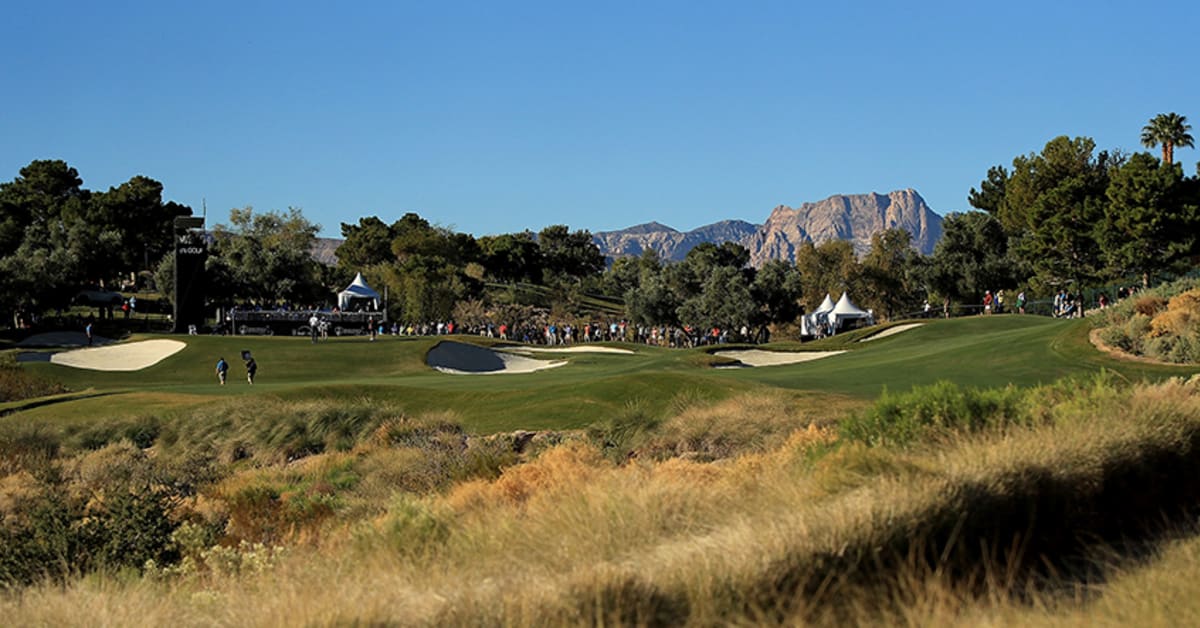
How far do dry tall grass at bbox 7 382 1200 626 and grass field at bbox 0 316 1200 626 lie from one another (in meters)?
0.03

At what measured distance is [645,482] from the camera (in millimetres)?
9562

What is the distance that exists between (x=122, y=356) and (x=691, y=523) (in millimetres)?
46291

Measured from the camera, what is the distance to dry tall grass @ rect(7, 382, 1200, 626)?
246 inches

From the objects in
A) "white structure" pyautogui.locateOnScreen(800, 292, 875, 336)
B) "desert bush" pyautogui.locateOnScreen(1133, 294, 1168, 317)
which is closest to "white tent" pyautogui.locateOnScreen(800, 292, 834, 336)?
"white structure" pyautogui.locateOnScreen(800, 292, 875, 336)

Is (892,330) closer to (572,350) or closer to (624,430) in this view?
(572,350)

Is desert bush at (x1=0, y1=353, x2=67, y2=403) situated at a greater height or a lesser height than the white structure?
lesser

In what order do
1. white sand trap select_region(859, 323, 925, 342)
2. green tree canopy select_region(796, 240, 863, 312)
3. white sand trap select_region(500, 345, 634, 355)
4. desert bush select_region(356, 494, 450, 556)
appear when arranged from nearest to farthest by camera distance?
1. desert bush select_region(356, 494, 450, 556)
2. white sand trap select_region(859, 323, 925, 342)
3. white sand trap select_region(500, 345, 634, 355)
4. green tree canopy select_region(796, 240, 863, 312)

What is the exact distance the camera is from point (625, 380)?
25.0 meters

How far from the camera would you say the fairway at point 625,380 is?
919 inches

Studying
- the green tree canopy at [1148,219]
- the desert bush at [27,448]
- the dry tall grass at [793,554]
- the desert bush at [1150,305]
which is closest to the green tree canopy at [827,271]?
the green tree canopy at [1148,219]

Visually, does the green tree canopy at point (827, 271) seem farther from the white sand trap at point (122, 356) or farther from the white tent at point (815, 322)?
the white sand trap at point (122, 356)

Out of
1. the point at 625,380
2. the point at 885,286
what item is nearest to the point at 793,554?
the point at 625,380

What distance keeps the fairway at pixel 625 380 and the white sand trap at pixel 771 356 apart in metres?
0.62

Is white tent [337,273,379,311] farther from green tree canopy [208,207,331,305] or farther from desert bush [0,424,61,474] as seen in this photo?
desert bush [0,424,61,474]
